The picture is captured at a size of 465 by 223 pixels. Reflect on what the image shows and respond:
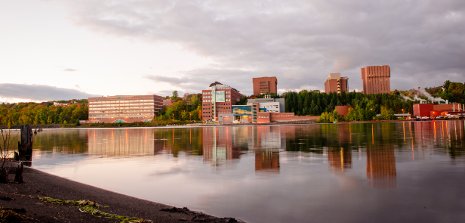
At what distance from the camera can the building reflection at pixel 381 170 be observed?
17.0 meters

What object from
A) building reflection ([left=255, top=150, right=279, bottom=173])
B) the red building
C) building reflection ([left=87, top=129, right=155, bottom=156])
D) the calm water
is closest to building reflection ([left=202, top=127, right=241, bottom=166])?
the calm water

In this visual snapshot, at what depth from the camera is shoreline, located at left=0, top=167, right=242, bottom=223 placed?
9.80m

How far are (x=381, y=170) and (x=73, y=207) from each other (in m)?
16.6

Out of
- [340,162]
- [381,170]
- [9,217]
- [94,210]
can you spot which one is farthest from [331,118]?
[9,217]

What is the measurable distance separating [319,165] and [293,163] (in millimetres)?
2043

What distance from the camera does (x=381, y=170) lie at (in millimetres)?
20688

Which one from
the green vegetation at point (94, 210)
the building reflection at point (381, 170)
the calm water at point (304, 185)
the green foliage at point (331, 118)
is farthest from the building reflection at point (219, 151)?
the green foliage at point (331, 118)

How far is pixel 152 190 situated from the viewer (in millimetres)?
17281

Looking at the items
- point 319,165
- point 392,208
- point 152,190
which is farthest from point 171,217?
point 319,165

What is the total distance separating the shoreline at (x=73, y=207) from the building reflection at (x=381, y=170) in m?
9.31

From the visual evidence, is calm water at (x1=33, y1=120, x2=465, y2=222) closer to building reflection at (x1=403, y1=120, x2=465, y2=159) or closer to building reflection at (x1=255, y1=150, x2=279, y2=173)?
building reflection at (x1=255, y1=150, x2=279, y2=173)

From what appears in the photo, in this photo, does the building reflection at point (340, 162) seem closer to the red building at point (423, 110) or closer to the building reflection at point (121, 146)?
the building reflection at point (121, 146)

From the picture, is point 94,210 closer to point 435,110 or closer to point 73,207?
point 73,207

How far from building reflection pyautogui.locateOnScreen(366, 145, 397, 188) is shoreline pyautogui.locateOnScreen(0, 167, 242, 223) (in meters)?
9.31
